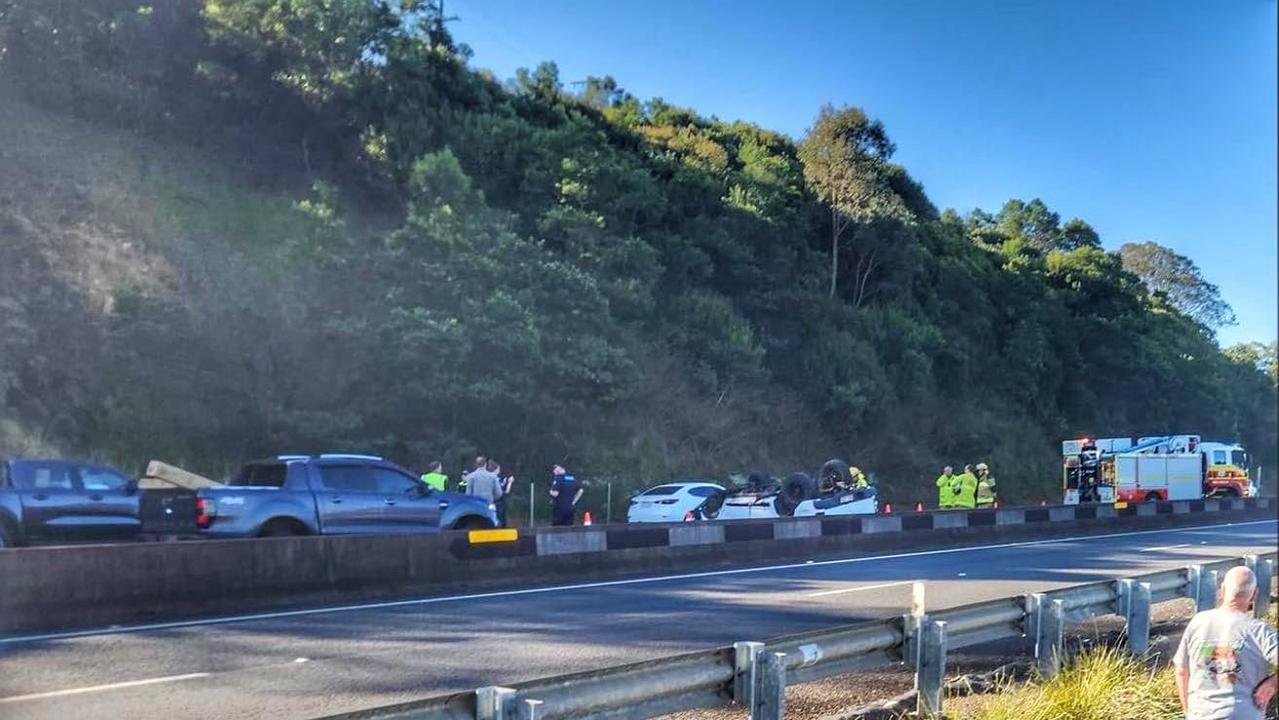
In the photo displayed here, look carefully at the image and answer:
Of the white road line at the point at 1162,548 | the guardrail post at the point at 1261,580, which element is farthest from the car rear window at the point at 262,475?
the white road line at the point at 1162,548

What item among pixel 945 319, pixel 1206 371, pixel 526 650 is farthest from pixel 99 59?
pixel 1206 371

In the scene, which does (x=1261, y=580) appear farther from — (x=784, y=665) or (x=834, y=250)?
(x=834, y=250)

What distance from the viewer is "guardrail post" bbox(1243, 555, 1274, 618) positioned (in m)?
12.4

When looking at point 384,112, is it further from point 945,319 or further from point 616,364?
point 945,319

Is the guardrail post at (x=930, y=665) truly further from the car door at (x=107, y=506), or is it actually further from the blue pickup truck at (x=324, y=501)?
the car door at (x=107, y=506)

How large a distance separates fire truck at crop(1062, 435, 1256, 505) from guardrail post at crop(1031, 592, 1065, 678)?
8672 mm

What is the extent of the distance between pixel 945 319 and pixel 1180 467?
535 centimetres

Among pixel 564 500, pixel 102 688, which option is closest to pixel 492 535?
pixel 564 500

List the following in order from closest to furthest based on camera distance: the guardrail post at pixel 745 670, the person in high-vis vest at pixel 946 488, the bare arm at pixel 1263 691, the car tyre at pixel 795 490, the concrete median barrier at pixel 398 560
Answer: the bare arm at pixel 1263 691, the guardrail post at pixel 745 670, the concrete median barrier at pixel 398 560, the person in high-vis vest at pixel 946 488, the car tyre at pixel 795 490

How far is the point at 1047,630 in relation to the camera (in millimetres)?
8852

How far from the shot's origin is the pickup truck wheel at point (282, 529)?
15.6 metres

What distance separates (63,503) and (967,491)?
1527cm

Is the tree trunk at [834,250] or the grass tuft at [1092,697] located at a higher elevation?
the tree trunk at [834,250]

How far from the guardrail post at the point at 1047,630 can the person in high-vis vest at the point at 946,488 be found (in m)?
10.8
